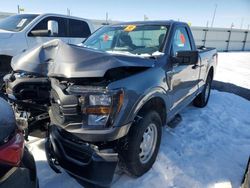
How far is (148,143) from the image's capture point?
3.21m

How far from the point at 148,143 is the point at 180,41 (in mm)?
1877

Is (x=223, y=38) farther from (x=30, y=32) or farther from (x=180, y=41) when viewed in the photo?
(x=180, y=41)

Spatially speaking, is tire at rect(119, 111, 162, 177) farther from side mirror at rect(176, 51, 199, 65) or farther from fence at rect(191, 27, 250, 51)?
fence at rect(191, 27, 250, 51)

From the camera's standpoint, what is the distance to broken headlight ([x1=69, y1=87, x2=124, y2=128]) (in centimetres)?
242

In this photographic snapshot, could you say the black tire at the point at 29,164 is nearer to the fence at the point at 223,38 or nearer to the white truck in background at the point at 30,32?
the white truck in background at the point at 30,32

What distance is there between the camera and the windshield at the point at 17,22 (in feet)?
21.6

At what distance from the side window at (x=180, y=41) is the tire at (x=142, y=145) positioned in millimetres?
1178

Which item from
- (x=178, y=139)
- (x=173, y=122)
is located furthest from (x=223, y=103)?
(x=178, y=139)

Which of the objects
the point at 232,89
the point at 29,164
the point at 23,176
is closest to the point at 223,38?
the point at 232,89

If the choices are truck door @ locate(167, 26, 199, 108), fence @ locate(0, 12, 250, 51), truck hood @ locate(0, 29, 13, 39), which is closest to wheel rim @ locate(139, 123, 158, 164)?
truck door @ locate(167, 26, 199, 108)

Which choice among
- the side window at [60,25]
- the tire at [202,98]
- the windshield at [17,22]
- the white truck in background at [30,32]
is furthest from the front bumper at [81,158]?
the side window at [60,25]

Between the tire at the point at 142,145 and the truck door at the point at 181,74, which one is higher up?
the truck door at the point at 181,74

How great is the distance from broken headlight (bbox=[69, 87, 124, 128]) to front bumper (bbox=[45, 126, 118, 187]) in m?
0.24

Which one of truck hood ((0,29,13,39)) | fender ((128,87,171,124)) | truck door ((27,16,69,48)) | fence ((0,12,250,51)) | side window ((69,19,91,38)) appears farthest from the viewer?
fence ((0,12,250,51))
